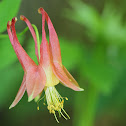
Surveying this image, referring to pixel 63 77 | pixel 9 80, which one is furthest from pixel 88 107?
pixel 63 77

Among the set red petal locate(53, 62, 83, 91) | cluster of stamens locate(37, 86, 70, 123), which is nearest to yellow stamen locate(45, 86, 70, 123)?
cluster of stamens locate(37, 86, 70, 123)

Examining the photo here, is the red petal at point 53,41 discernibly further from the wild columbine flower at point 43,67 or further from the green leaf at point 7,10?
the green leaf at point 7,10

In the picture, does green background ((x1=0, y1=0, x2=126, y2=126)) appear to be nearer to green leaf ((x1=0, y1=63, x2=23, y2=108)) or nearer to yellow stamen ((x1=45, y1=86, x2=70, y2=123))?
green leaf ((x1=0, y1=63, x2=23, y2=108))

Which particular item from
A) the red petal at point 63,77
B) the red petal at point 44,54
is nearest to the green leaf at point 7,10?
the red petal at point 44,54

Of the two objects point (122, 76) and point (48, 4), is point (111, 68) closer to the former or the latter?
point (122, 76)

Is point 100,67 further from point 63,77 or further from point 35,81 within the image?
point 35,81

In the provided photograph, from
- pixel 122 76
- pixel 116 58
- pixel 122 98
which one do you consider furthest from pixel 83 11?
pixel 122 98

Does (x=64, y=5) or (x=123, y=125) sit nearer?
(x=123, y=125)
